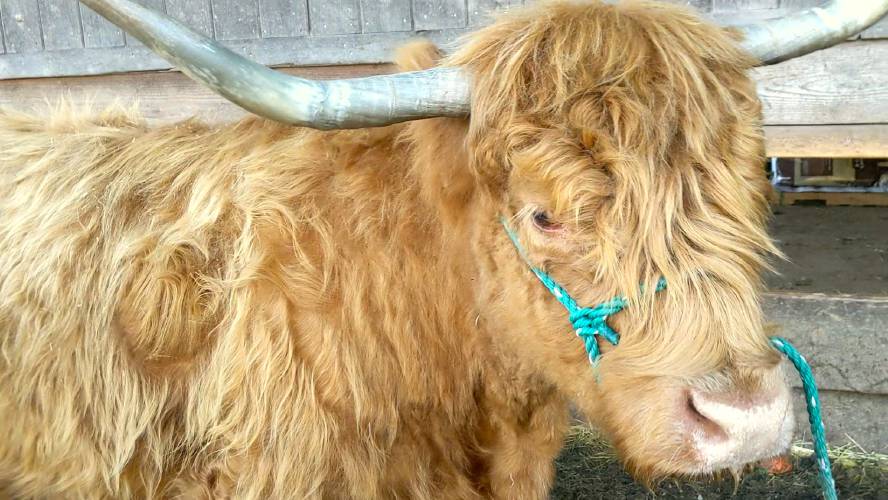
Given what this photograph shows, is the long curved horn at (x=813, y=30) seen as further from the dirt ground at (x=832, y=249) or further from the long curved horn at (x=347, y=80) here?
the dirt ground at (x=832, y=249)

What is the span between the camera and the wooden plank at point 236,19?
4727 mm

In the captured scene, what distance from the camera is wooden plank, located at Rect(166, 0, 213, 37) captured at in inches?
190

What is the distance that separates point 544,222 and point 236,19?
3.36 metres

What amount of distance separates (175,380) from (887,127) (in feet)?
12.0

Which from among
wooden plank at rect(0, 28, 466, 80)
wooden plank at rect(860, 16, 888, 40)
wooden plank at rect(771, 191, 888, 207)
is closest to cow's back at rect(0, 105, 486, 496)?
wooden plank at rect(0, 28, 466, 80)

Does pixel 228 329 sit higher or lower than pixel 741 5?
lower

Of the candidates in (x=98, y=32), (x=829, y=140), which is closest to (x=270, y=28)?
(x=98, y=32)

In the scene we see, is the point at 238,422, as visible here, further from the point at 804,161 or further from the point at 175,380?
the point at 804,161

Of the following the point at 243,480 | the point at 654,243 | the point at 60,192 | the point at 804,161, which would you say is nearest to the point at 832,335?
the point at 654,243

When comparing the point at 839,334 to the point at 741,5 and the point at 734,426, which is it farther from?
the point at 734,426

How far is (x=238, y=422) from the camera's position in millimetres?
2365

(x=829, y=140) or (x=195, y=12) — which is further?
(x=195, y=12)

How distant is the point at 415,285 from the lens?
2.52 m

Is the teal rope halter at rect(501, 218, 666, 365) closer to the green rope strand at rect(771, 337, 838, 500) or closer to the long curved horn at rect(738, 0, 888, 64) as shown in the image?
the green rope strand at rect(771, 337, 838, 500)
